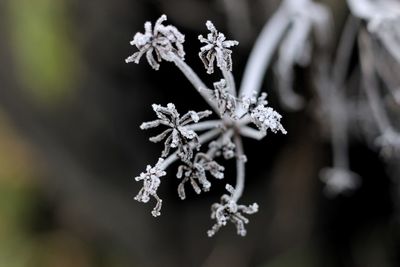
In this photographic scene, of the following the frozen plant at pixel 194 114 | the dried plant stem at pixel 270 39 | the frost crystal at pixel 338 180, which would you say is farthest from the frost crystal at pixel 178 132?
the frost crystal at pixel 338 180

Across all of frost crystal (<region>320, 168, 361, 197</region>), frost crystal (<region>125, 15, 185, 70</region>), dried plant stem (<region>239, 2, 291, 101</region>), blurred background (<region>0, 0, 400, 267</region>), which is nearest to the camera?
frost crystal (<region>125, 15, 185, 70</region>)

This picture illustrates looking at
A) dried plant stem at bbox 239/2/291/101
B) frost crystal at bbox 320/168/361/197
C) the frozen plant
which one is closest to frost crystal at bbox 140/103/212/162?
the frozen plant

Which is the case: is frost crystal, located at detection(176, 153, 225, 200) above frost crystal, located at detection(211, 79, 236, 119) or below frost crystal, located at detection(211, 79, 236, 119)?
below

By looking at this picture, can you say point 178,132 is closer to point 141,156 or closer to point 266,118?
point 266,118

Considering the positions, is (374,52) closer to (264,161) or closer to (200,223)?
(264,161)

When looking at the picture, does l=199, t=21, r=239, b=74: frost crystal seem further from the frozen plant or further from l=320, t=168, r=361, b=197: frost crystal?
A: l=320, t=168, r=361, b=197: frost crystal

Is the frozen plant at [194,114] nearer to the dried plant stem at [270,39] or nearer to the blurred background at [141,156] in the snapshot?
the dried plant stem at [270,39]

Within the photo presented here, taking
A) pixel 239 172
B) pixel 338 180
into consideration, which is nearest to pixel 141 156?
pixel 338 180
